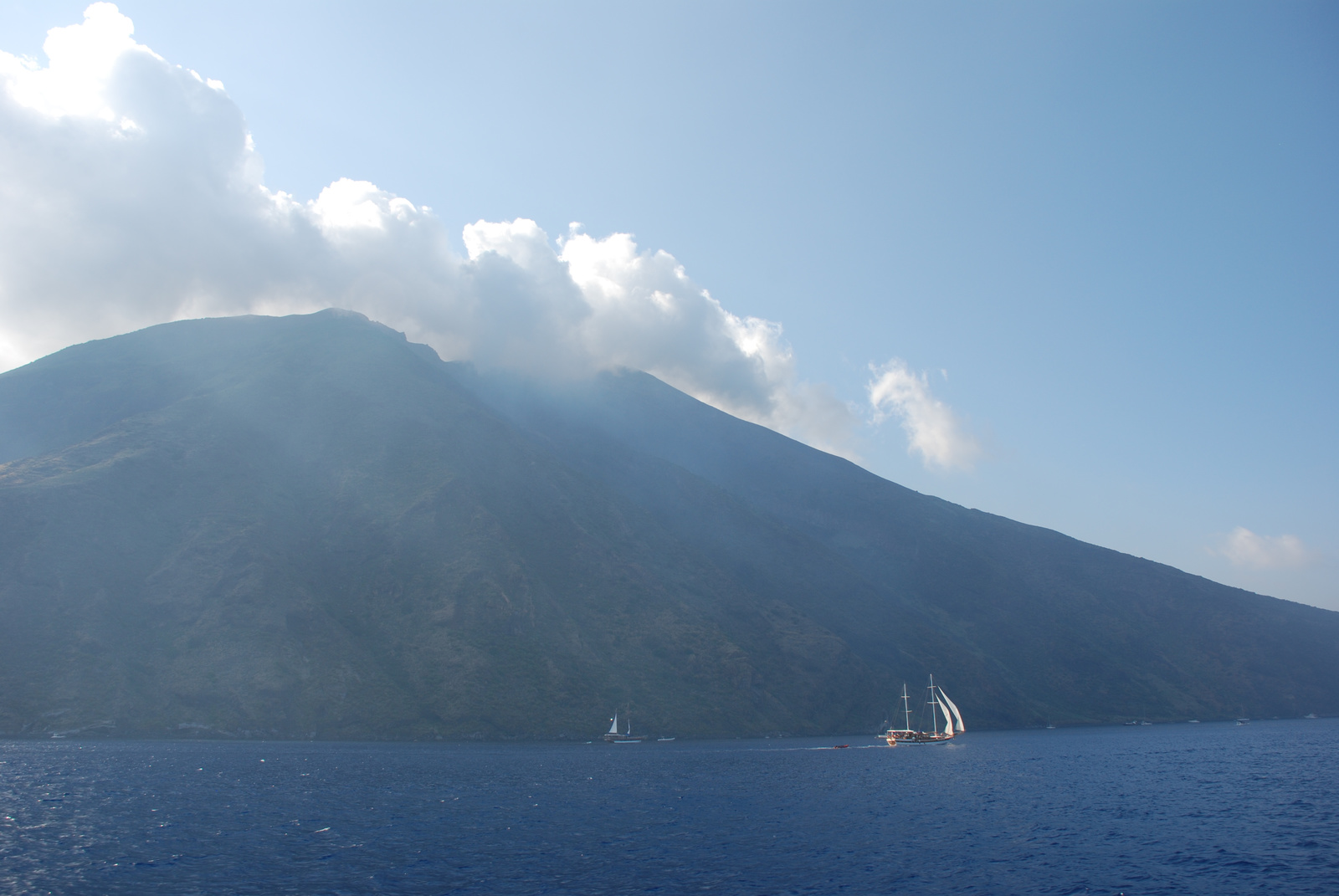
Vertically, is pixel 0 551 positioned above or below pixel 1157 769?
above

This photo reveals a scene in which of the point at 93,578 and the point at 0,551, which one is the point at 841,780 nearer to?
the point at 93,578

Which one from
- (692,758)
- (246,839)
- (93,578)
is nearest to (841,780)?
(692,758)

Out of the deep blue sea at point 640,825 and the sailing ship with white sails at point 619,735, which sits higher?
the deep blue sea at point 640,825

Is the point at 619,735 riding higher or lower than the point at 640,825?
lower

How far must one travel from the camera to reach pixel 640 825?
64188mm

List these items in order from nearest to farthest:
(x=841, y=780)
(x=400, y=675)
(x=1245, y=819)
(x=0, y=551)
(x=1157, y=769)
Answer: (x=1245, y=819)
(x=841, y=780)
(x=1157, y=769)
(x=0, y=551)
(x=400, y=675)

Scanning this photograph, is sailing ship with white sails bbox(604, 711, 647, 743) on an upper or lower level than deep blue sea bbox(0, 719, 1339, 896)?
lower

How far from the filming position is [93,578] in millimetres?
160000

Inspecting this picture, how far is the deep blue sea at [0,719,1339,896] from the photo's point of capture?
151ft

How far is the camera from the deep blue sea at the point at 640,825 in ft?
151

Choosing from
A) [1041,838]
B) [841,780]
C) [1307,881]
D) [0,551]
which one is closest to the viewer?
[1307,881]

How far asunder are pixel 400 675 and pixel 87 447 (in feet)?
318

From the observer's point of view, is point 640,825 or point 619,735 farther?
point 619,735

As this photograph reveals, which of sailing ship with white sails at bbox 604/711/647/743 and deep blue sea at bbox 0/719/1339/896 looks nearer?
deep blue sea at bbox 0/719/1339/896
